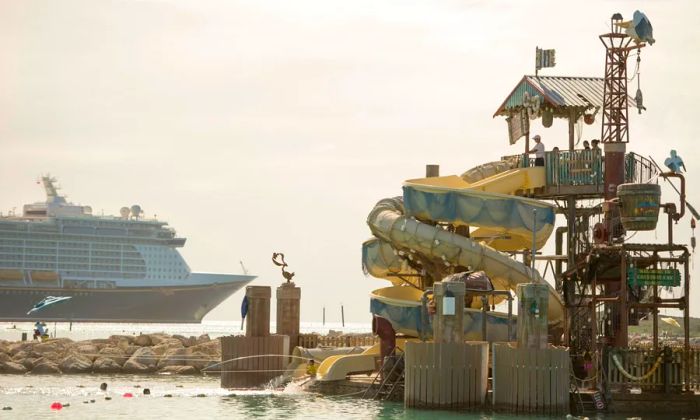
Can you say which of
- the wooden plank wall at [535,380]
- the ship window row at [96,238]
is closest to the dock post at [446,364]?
the wooden plank wall at [535,380]

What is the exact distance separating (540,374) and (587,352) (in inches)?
210

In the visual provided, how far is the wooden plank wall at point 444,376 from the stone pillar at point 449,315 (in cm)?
22

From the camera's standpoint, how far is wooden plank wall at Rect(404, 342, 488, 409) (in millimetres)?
32656

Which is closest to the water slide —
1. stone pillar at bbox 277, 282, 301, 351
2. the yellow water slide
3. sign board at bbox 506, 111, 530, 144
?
the yellow water slide

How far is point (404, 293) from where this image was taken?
4284cm

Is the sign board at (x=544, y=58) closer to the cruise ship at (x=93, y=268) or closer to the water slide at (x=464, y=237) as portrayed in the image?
the water slide at (x=464, y=237)

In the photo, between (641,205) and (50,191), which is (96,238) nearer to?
(50,191)

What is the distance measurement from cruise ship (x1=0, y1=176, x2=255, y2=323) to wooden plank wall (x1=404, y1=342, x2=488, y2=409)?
136911 mm

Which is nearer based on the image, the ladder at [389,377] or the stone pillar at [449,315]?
the stone pillar at [449,315]

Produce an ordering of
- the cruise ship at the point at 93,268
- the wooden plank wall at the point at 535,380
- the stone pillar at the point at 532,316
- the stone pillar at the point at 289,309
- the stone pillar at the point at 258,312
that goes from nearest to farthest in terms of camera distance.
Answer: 1. the wooden plank wall at the point at 535,380
2. the stone pillar at the point at 532,316
3. the stone pillar at the point at 258,312
4. the stone pillar at the point at 289,309
5. the cruise ship at the point at 93,268

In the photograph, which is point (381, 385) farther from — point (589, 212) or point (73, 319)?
point (73, 319)

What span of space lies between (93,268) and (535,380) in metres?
141

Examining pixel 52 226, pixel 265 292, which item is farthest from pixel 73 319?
pixel 265 292

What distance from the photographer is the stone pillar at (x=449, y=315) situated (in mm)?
32844
